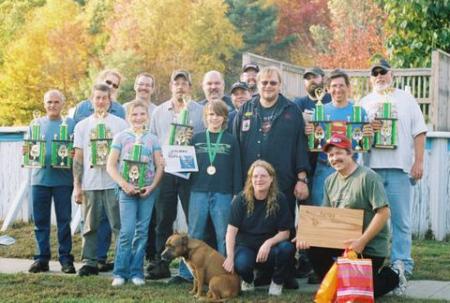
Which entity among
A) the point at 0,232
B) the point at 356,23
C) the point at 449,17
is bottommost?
the point at 0,232

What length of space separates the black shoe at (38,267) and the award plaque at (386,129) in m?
3.74

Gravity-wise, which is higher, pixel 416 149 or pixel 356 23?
pixel 356 23

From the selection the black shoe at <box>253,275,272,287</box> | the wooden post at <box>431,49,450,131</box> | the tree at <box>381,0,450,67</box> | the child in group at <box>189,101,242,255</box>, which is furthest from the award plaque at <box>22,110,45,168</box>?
the tree at <box>381,0,450,67</box>

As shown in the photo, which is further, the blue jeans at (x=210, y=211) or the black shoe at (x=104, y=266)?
the black shoe at (x=104, y=266)

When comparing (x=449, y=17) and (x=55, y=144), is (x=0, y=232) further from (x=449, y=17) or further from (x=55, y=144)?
(x=449, y=17)

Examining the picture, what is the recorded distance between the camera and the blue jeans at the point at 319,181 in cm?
791

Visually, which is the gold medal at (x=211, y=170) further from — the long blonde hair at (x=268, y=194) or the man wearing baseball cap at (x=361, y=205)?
the man wearing baseball cap at (x=361, y=205)

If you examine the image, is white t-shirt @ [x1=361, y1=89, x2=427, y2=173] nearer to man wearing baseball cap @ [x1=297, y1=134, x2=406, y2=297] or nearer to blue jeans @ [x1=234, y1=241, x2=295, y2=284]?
man wearing baseball cap @ [x1=297, y1=134, x2=406, y2=297]

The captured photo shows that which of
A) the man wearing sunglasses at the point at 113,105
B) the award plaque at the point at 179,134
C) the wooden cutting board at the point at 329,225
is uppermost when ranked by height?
the man wearing sunglasses at the point at 113,105

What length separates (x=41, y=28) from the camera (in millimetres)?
47031

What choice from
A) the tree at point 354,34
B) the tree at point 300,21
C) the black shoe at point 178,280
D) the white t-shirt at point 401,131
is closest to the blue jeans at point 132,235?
the black shoe at point 178,280

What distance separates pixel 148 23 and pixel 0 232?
33888 mm

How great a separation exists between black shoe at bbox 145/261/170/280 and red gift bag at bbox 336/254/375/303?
2.25 meters

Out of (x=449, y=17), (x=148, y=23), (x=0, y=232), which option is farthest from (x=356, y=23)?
(x=0, y=232)
